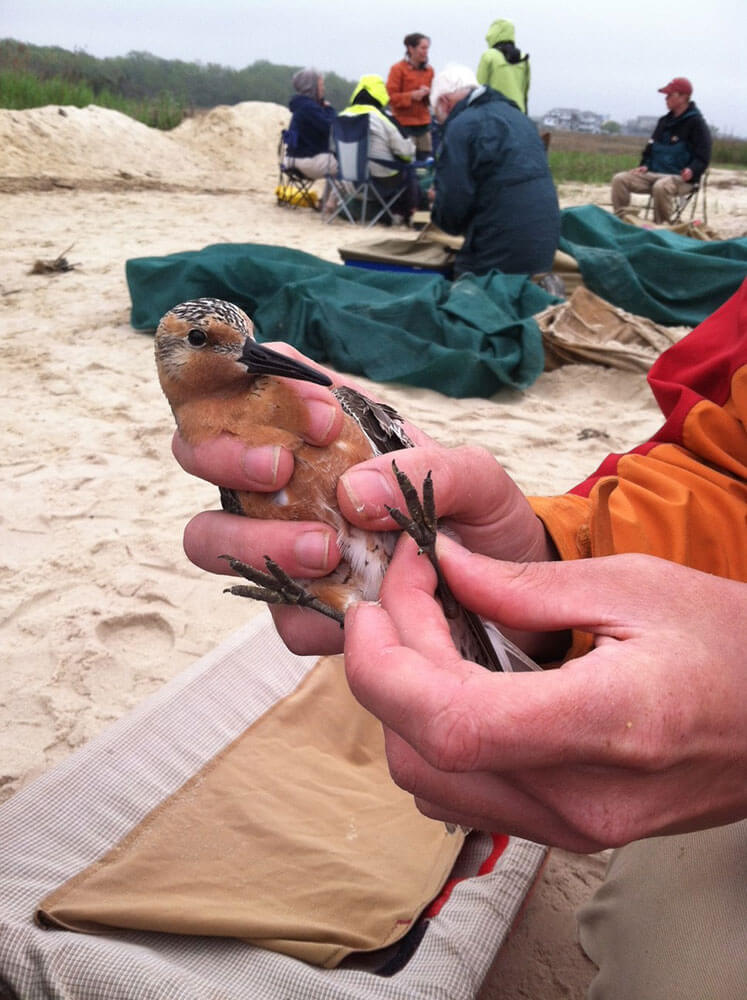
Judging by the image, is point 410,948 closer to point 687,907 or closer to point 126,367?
point 687,907

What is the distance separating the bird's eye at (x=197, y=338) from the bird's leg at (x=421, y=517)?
678 millimetres

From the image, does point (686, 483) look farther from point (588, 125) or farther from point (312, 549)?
point (588, 125)

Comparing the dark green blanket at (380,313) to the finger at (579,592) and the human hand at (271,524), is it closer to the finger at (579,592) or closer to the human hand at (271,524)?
the human hand at (271,524)

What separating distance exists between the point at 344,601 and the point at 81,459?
3364 millimetres

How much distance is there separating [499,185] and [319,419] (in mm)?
6531

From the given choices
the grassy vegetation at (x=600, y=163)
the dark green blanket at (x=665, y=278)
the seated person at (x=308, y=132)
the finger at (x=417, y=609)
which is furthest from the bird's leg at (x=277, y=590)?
the grassy vegetation at (x=600, y=163)

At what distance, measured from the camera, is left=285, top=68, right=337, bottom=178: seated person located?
14.4 m

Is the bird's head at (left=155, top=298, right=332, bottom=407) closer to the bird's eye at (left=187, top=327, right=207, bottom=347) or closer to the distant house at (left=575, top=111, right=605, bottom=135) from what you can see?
the bird's eye at (left=187, top=327, right=207, bottom=347)

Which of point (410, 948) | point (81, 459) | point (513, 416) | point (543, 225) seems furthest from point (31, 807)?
point (543, 225)

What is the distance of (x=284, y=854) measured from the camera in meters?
2.53

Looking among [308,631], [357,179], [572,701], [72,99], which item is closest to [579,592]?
[572,701]

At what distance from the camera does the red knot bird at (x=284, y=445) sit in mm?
2049

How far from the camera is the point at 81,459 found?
498 centimetres

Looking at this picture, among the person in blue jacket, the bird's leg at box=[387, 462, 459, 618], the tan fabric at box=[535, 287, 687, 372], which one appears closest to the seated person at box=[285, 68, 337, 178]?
the person in blue jacket
